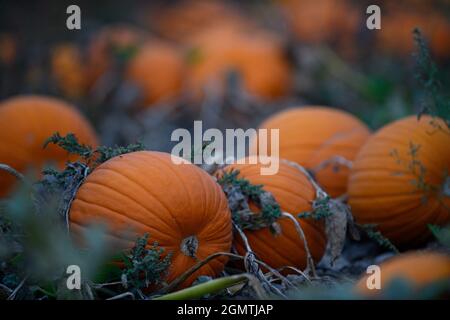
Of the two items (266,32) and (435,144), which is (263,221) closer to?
(435,144)

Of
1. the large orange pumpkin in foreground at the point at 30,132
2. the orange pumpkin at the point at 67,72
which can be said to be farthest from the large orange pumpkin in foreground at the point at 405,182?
the orange pumpkin at the point at 67,72

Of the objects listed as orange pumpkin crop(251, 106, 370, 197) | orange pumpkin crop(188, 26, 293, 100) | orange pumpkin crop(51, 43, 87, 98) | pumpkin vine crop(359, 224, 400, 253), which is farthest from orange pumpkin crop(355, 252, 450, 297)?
orange pumpkin crop(51, 43, 87, 98)

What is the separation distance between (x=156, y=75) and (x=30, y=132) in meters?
1.86

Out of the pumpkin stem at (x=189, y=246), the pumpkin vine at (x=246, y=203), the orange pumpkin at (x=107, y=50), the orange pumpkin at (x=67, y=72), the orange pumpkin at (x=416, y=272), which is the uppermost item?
the orange pumpkin at (x=107, y=50)

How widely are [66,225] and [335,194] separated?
1.44 meters

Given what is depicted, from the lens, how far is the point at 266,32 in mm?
6211

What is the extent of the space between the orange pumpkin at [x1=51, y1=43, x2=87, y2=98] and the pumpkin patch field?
0.01 m

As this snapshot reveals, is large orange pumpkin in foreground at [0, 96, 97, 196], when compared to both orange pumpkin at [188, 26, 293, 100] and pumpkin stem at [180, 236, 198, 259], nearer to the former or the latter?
pumpkin stem at [180, 236, 198, 259]

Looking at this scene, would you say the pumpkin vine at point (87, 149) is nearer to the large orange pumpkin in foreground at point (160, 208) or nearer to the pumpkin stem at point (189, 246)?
the large orange pumpkin in foreground at point (160, 208)

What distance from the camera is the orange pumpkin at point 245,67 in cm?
518

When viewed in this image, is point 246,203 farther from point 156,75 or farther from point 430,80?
point 156,75

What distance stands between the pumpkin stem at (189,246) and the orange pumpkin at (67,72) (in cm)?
297
